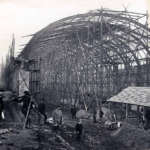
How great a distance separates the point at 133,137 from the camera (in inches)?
383

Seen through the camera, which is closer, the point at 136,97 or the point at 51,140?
the point at 51,140

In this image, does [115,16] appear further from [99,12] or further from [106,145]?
[106,145]

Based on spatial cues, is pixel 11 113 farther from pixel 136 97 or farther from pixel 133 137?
pixel 136 97

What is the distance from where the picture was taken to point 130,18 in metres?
16.5

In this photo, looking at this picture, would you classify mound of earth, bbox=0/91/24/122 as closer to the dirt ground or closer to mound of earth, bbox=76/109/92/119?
the dirt ground

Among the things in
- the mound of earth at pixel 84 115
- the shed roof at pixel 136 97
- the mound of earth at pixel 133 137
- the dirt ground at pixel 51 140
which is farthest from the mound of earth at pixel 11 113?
the shed roof at pixel 136 97

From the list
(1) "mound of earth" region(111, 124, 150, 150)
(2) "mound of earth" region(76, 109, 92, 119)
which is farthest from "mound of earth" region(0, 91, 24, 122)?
(1) "mound of earth" region(111, 124, 150, 150)

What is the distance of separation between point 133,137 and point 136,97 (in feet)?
10.1

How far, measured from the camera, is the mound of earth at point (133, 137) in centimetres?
930

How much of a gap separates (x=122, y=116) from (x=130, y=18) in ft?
24.7

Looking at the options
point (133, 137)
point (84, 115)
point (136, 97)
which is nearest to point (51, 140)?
point (133, 137)

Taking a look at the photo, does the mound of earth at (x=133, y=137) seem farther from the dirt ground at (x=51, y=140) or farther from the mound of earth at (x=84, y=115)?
the mound of earth at (x=84, y=115)

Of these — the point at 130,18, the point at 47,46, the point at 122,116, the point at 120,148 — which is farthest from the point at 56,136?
the point at 47,46

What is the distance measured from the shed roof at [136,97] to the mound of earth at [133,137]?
1.56 metres
